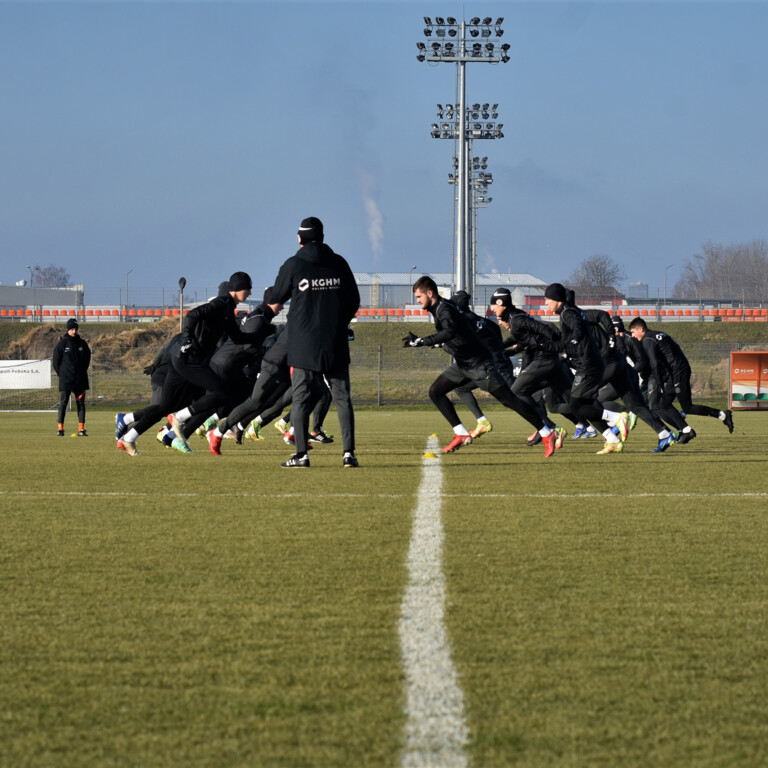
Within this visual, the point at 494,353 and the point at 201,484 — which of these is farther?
the point at 494,353

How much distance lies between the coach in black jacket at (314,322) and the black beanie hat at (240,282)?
36.9 inches

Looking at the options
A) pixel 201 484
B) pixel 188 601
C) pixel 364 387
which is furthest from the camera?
pixel 364 387

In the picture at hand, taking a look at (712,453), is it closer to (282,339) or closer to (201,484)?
(282,339)

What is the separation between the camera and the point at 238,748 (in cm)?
279

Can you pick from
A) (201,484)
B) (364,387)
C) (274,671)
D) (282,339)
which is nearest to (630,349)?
(282,339)

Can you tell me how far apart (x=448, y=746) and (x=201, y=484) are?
6755 millimetres

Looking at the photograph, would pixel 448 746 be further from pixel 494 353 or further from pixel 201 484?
pixel 494 353

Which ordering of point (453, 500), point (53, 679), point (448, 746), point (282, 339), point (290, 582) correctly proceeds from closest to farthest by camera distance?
point (448, 746) → point (53, 679) → point (290, 582) → point (453, 500) → point (282, 339)

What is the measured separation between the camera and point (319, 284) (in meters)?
10.9

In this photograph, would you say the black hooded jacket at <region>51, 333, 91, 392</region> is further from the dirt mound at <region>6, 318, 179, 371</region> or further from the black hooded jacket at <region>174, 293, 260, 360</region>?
the dirt mound at <region>6, 318, 179, 371</region>

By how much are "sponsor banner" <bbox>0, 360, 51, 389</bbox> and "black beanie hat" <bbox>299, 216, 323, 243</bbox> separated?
81.7 ft

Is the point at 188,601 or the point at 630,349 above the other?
the point at 630,349

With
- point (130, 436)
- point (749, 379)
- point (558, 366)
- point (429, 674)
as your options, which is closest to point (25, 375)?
point (749, 379)

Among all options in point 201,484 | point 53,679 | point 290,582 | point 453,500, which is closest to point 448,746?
point 53,679
